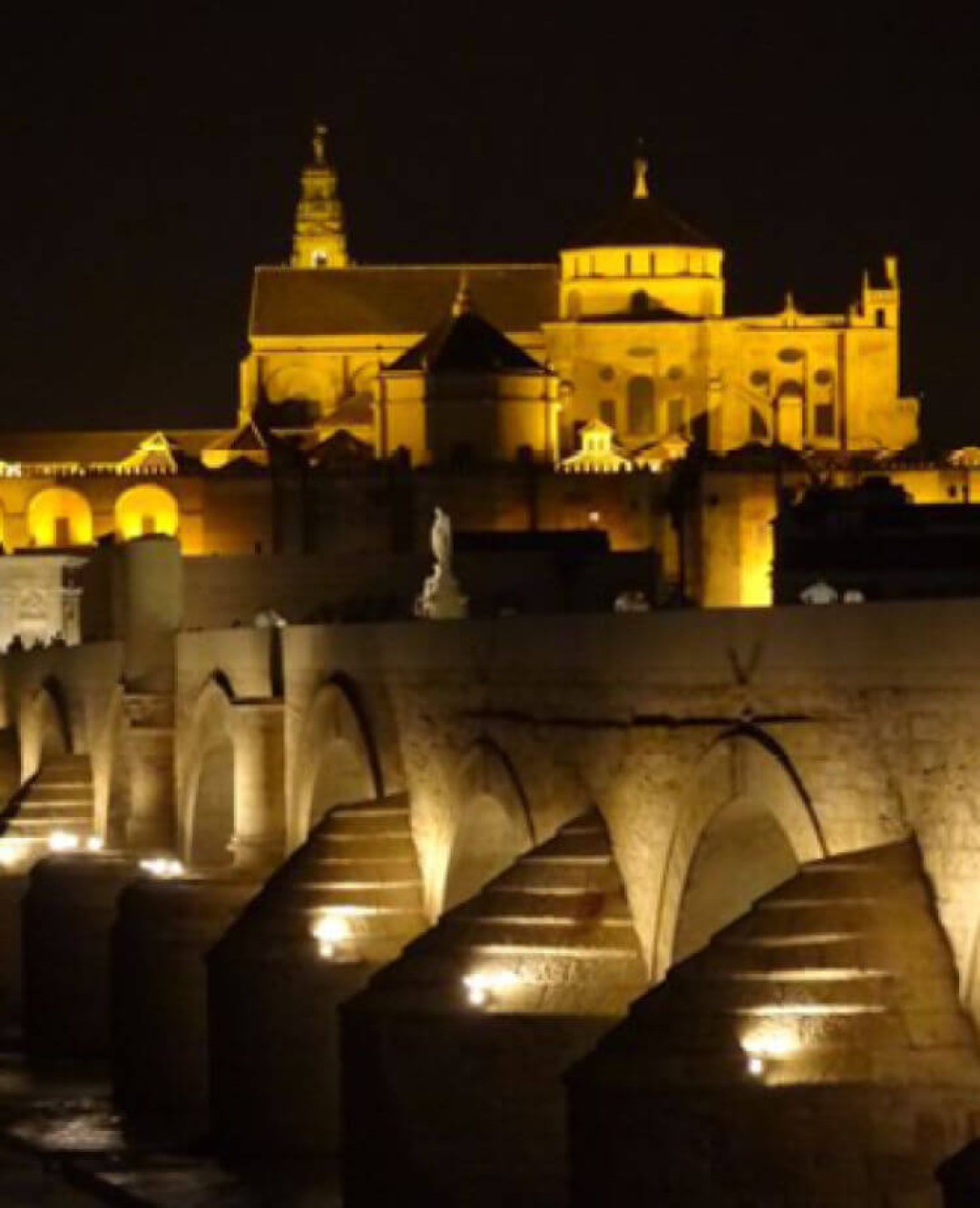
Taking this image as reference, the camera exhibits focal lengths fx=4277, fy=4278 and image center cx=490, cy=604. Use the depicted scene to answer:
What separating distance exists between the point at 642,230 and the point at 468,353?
12.0 m

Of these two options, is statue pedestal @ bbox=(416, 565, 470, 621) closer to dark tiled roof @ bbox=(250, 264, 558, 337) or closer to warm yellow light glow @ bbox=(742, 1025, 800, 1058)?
warm yellow light glow @ bbox=(742, 1025, 800, 1058)

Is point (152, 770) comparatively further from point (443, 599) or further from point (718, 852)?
point (718, 852)

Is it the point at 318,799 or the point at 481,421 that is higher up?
the point at 481,421

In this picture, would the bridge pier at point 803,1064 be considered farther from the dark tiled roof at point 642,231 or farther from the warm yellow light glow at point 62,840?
the dark tiled roof at point 642,231

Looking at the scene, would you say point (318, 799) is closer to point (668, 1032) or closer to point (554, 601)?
point (668, 1032)

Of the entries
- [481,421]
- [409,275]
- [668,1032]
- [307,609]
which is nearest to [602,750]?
[668,1032]

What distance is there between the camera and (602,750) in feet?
86.1

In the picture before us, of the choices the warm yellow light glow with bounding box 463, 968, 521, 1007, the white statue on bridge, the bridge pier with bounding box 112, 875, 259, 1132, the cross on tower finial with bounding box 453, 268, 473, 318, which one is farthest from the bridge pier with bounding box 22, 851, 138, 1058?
the cross on tower finial with bounding box 453, 268, 473, 318

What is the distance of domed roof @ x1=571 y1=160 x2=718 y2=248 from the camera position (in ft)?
334

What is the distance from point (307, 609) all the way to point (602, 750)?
4422cm

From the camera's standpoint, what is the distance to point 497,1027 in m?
25.2

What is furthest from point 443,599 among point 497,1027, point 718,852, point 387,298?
point 387,298

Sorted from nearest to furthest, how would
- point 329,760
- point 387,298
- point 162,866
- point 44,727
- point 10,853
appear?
point 329,760, point 162,866, point 10,853, point 44,727, point 387,298

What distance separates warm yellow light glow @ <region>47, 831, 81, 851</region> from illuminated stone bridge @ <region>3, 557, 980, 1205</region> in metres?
5.98
